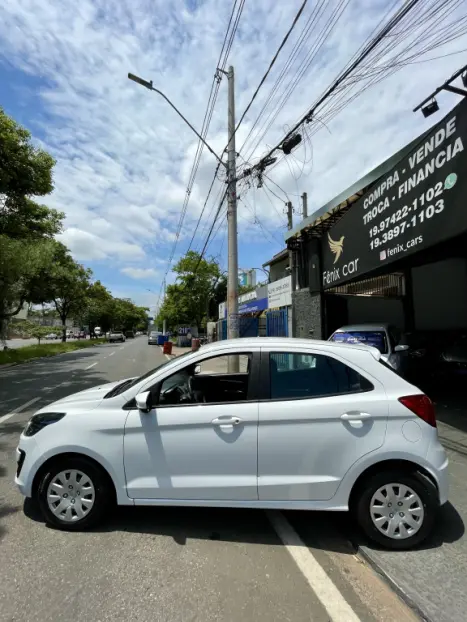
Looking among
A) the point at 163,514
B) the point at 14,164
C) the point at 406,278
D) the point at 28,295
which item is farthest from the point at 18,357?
the point at 163,514

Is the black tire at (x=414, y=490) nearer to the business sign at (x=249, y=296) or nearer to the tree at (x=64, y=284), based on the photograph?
the business sign at (x=249, y=296)

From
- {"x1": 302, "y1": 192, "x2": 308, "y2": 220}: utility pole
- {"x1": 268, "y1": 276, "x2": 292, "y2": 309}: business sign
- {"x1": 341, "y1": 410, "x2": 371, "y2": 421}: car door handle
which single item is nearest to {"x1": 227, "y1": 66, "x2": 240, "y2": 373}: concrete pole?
{"x1": 268, "y1": 276, "x2": 292, "y2": 309}: business sign

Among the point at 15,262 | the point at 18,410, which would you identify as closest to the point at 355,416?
the point at 18,410

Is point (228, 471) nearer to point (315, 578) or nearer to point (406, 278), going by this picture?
point (315, 578)

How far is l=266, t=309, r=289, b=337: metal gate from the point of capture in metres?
13.9

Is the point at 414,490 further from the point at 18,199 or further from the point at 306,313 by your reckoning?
the point at 18,199

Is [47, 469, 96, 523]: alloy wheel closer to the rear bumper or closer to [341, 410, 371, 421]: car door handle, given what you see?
[341, 410, 371, 421]: car door handle

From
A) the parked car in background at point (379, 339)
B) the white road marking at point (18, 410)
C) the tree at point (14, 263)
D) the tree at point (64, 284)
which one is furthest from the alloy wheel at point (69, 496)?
the tree at point (64, 284)

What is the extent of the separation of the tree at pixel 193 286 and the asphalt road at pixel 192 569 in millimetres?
36339

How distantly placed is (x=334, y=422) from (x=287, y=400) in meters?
0.41

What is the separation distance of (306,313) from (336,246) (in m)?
2.69

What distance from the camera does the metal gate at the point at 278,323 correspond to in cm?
1392

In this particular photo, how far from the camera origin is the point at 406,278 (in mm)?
13742

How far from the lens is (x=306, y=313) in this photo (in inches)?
476
